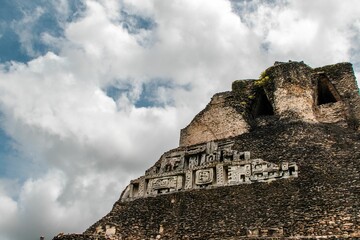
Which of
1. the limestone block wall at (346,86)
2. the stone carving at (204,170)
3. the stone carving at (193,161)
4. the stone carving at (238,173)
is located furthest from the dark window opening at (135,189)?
the limestone block wall at (346,86)

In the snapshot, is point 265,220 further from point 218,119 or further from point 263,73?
point 263,73

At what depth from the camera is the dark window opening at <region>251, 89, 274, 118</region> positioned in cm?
1407

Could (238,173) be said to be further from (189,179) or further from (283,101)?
(283,101)

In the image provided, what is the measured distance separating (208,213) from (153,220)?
135cm

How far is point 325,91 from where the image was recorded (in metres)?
14.0

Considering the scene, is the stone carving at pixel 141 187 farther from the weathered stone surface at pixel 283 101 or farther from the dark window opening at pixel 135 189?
the weathered stone surface at pixel 283 101

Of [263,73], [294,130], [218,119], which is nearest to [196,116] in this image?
[218,119]

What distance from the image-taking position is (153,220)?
9273 millimetres

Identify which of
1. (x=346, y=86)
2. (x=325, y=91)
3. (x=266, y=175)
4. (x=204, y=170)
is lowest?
(x=266, y=175)

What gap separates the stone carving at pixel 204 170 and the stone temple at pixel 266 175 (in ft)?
0.09

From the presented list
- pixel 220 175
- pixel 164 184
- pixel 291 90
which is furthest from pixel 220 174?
pixel 291 90

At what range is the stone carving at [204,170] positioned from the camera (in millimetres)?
9391

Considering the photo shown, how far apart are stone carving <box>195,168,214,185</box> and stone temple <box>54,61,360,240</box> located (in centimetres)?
3

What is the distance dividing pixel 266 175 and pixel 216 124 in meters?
4.45
